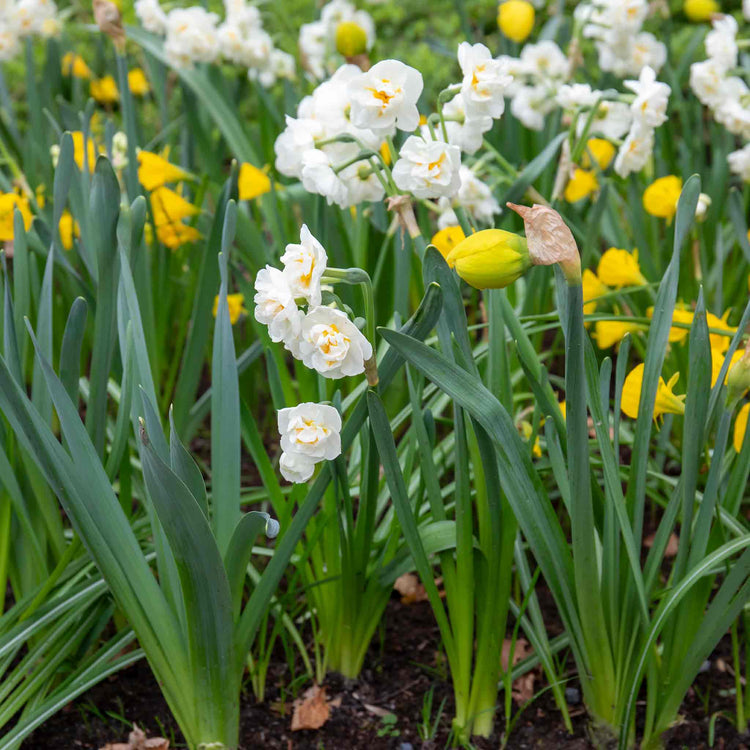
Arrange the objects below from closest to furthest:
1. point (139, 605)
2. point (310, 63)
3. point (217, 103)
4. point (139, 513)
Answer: point (139, 605) → point (139, 513) → point (217, 103) → point (310, 63)

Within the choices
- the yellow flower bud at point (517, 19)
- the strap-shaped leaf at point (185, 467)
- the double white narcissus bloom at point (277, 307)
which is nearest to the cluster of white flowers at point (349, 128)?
the double white narcissus bloom at point (277, 307)

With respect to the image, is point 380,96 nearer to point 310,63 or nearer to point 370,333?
point 370,333

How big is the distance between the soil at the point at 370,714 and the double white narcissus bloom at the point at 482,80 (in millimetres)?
840

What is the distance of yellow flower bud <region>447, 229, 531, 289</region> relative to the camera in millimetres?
890

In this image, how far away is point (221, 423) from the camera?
3.88ft

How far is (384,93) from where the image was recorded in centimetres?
112

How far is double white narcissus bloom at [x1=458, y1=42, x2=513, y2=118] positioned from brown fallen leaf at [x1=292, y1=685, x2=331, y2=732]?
0.90 metres

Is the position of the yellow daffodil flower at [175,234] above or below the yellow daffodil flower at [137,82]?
below

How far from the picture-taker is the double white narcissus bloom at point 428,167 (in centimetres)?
111

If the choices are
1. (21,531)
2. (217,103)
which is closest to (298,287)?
(21,531)

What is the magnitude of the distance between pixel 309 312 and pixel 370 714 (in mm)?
727

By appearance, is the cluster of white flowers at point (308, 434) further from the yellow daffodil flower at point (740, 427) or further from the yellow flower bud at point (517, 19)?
the yellow flower bud at point (517, 19)

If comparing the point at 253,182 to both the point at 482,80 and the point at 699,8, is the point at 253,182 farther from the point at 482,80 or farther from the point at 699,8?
the point at 699,8

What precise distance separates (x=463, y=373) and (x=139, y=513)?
29.7 inches
